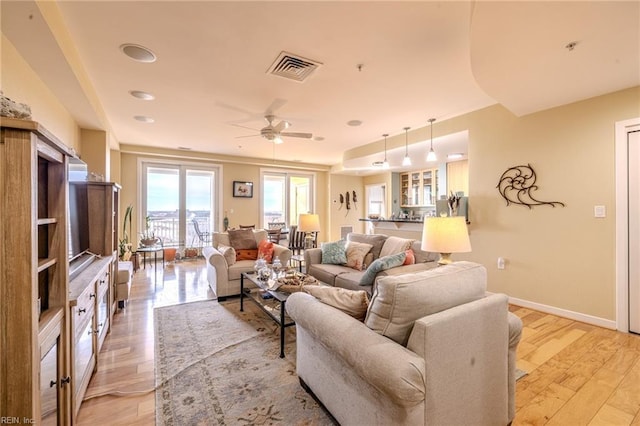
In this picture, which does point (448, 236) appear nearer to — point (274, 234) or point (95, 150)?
point (274, 234)

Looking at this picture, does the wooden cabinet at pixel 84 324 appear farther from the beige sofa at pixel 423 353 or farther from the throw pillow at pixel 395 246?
the throw pillow at pixel 395 246

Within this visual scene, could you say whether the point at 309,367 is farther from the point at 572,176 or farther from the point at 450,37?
the point at 572,176

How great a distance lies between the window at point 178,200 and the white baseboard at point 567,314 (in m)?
6.48

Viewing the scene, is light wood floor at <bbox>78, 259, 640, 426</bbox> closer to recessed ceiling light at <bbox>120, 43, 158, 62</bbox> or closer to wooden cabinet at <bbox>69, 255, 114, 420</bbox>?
wooden cabinet at <bbox>69, 255, 114, 420</bbox>

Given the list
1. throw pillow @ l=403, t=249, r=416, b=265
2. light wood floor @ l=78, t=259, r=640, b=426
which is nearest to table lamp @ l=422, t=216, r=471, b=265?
throw pillow @ l=403, t=249, r=416, b=265

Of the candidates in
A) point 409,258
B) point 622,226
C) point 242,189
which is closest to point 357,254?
point 409,258

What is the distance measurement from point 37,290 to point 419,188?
790cm

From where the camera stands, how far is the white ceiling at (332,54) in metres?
1.87

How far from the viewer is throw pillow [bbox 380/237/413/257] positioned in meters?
3.44

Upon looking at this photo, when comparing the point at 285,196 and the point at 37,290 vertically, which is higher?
the point at 285,196

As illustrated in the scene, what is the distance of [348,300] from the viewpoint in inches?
64.6

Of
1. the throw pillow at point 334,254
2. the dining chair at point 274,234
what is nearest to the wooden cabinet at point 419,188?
the dining chair at point 274,234

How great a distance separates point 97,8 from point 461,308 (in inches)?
115

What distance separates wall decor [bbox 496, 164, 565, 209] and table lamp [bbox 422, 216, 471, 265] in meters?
1.69
